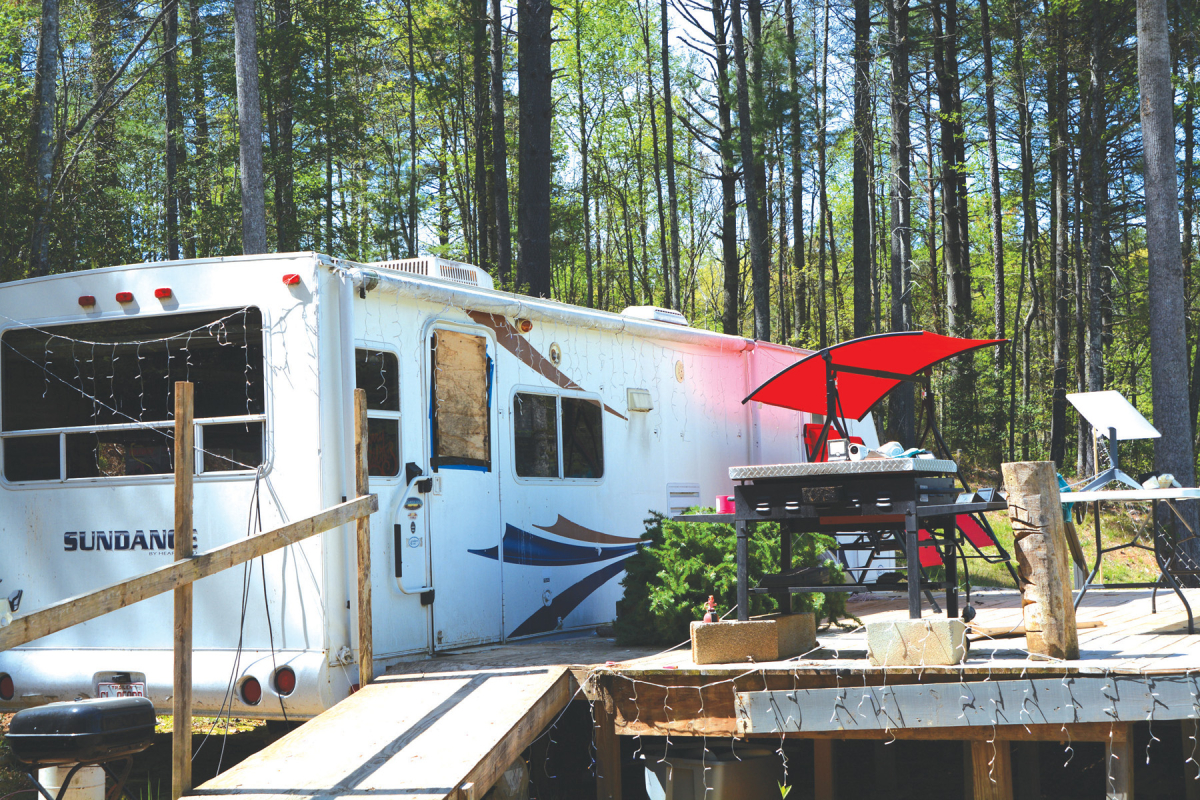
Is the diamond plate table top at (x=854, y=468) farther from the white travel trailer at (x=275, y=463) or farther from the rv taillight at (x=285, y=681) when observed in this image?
the rv taillight at (x=285, y=681)

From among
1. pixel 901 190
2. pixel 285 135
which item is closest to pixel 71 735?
pixel 901 190

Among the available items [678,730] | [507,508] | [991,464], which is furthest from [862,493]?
[991,464]

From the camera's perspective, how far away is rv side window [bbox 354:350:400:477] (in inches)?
231

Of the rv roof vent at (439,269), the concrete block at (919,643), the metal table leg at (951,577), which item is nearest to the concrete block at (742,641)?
the concrete block at (919,643)

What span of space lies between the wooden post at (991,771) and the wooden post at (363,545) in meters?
3.01

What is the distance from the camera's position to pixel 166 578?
168 inches

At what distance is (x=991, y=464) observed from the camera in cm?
1978

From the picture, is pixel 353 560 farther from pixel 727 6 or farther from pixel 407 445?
pixel 727 6

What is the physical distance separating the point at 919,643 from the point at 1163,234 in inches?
295

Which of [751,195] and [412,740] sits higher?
[751,195]

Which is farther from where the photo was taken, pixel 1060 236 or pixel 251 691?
pixel 1060 236

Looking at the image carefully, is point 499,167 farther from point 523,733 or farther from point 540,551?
point 523,733

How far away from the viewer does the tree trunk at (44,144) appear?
12844 millimetres

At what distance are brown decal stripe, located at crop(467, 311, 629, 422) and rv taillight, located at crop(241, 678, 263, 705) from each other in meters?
2.58
